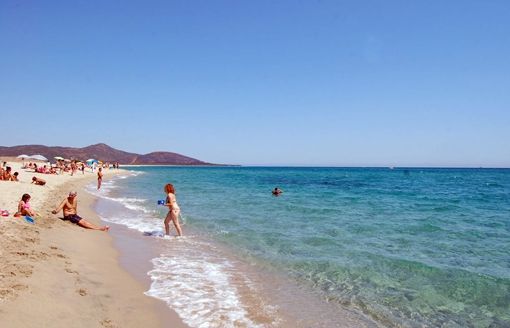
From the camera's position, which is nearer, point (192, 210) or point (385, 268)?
point (385, 268)

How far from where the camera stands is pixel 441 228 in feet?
45.4

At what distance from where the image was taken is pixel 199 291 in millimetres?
6512

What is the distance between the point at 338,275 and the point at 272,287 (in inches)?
67.7

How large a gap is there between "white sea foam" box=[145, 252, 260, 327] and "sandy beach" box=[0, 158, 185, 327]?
12.0 inches

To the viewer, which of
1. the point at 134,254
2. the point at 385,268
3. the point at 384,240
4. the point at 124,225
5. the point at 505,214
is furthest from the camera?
the point at 505,214

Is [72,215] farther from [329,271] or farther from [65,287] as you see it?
[329,271]

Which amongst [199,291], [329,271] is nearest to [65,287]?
[199,291]

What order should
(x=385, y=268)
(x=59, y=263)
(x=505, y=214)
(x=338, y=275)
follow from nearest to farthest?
(x=59, y=263) < (x=338, y=275) < (x=385, y=268) < (x=505, y=214)

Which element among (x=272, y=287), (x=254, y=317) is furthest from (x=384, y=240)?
(x=254, y=317)

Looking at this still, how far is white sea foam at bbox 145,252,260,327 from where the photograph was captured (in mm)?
5367

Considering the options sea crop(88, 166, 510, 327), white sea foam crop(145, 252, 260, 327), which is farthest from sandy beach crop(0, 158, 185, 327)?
sea crop(88, 166, 510, 327)

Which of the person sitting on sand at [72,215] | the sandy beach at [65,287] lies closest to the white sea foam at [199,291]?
the sandy beach at [65,287]

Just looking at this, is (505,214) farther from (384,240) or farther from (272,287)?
(272,287)

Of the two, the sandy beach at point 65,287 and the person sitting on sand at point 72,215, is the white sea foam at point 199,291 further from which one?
the person sitting on sand at point 72,215
